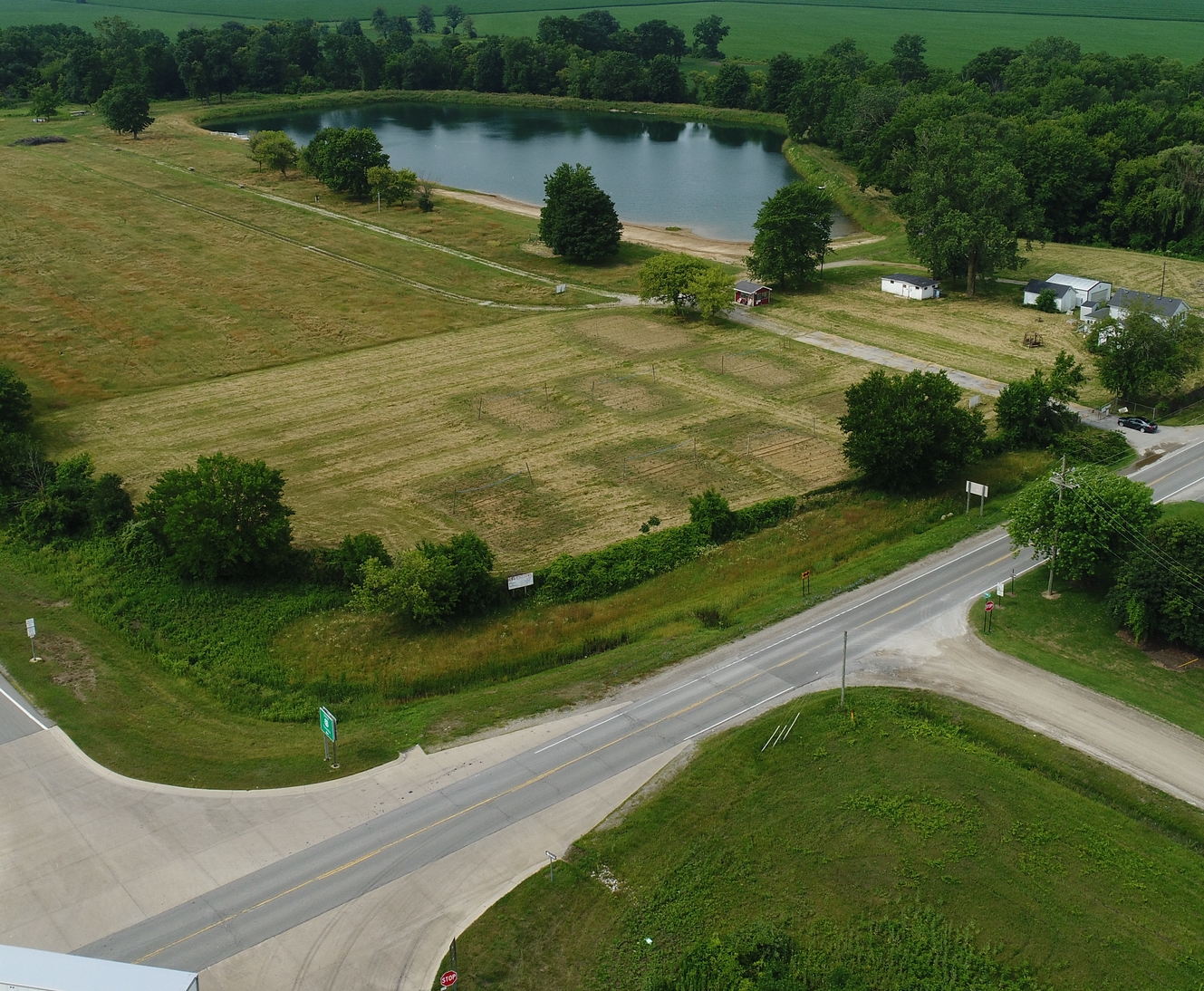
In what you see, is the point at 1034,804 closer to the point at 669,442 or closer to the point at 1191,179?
the point at 669,442

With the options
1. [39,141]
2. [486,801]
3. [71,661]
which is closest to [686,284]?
[71,661]

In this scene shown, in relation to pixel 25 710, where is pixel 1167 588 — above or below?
above

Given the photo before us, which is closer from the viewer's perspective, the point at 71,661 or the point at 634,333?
the point at 71,661

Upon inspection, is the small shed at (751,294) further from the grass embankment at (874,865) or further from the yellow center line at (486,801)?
the grass embankment at (874,865)

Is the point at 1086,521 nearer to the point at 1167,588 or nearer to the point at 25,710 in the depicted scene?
the point at 1167,588

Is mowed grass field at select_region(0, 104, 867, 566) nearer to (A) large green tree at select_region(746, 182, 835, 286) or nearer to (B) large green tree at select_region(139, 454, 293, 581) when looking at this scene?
(B) large green tree at select_region(139, 454, 293, 581)

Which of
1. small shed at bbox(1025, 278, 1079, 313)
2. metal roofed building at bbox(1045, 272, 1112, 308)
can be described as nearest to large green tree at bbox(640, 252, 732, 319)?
small shed at bbox(1025, 278, 1079, 313)

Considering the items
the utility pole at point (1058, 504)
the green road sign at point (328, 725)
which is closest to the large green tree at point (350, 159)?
the utility pole at point (1058, 504)
